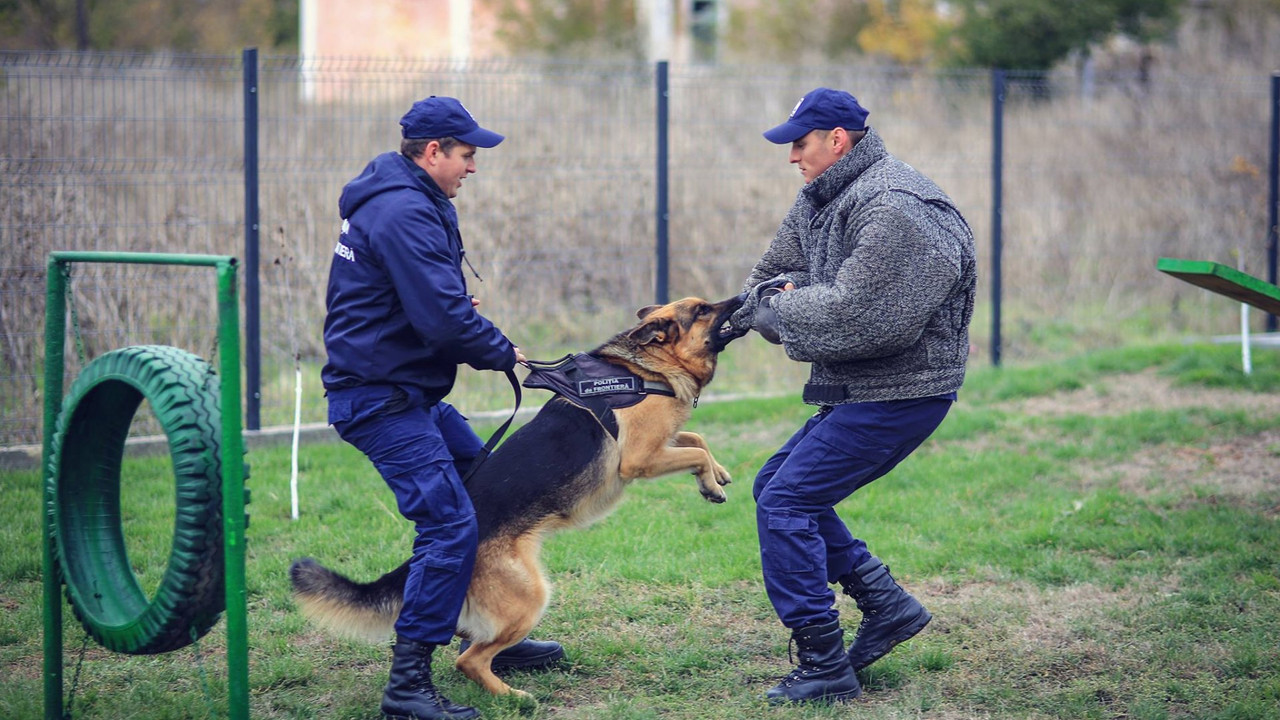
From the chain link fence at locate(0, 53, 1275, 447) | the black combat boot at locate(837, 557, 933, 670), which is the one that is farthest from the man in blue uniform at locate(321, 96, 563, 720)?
the chain link fence at locate(0, 53, 1275, 447)

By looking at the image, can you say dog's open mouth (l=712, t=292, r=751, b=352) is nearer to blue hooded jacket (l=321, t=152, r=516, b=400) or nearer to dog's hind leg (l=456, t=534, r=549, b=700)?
blue hooded jacket (l=321, t=152, r=516, b=400)

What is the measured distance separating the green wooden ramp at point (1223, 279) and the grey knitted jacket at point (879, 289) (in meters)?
1.13

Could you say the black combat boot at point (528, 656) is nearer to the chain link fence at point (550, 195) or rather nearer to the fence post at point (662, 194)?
the chain link fence at point (550, 195)

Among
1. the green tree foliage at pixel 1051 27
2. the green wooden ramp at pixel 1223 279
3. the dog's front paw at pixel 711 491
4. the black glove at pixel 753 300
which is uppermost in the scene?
the green tree foliage at pixel 1051 27

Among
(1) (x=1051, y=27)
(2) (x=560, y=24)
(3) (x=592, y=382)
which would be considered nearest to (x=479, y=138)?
(3) (x=592, y=382)

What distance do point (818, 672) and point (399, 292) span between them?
6.68 ft

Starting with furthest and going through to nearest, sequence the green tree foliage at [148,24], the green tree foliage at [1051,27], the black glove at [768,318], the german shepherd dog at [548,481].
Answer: the green tree foliage at [148,24] < the green tree foliage at [1051,27] < the black glove at [768,318] < the german shepherd dog at [548,481]

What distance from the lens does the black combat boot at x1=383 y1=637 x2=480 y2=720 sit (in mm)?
3857

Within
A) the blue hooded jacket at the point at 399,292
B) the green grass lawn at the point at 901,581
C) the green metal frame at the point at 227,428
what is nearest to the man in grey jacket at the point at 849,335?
the green grass lawn at the point at 901,581

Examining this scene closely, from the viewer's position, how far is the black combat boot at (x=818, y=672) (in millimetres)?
4031

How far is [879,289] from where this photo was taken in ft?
12.4

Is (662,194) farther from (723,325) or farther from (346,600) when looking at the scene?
(346,600)

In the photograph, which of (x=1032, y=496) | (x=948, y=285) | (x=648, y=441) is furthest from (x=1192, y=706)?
(x=1032, y=496)

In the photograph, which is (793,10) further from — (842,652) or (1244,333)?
(842,652)
